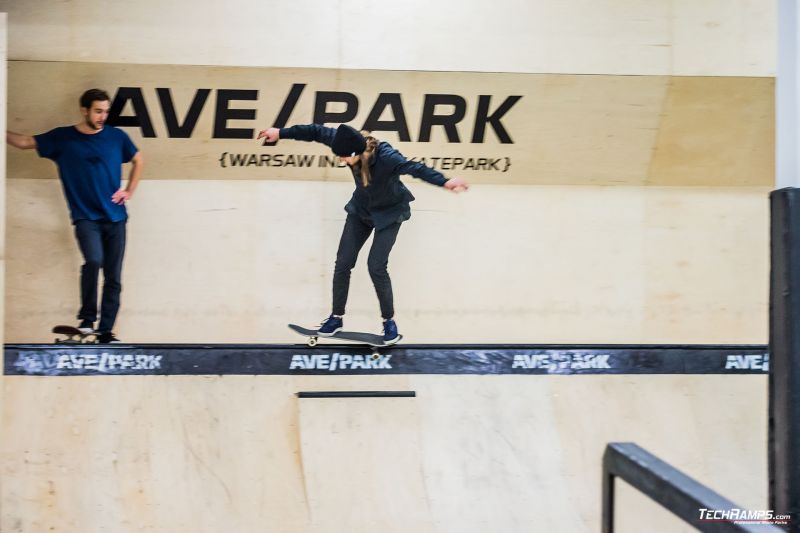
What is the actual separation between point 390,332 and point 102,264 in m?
2.26

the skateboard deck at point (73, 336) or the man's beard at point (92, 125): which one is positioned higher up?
the man's beard at point (92, 125)

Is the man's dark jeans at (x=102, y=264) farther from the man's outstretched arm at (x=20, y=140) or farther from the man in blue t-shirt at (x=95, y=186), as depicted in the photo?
the man's outstretched arm at (x=20, y=140)

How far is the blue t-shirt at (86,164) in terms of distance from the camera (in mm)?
6016

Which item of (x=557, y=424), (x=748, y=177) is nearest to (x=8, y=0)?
(x=557, y=424)

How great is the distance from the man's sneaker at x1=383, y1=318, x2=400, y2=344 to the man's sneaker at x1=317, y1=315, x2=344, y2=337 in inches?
14.5

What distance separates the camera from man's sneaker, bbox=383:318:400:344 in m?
6.16

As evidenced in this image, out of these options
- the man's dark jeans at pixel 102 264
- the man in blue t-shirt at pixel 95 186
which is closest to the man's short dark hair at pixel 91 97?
the man in blue t-shirt at pixel 95 186

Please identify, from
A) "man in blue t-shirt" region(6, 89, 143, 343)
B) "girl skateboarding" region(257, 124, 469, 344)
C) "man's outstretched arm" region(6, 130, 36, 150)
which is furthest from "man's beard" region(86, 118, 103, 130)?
"girl skateboarding" region(257, 124, 469, 344)

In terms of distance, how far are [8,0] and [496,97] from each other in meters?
3.76

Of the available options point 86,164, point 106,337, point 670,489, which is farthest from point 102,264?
point 670,489

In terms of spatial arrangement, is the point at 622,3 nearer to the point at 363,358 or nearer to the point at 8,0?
the point at 363,358

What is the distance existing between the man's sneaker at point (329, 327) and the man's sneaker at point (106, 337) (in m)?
1.57

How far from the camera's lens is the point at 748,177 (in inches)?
261

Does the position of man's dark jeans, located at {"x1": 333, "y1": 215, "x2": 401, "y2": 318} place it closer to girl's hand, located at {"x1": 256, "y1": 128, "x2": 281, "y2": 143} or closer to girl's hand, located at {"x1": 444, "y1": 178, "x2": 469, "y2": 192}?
girl's hand, located at {"x1": 444, "y1": 178, "x2": 469, "y2": 192}
